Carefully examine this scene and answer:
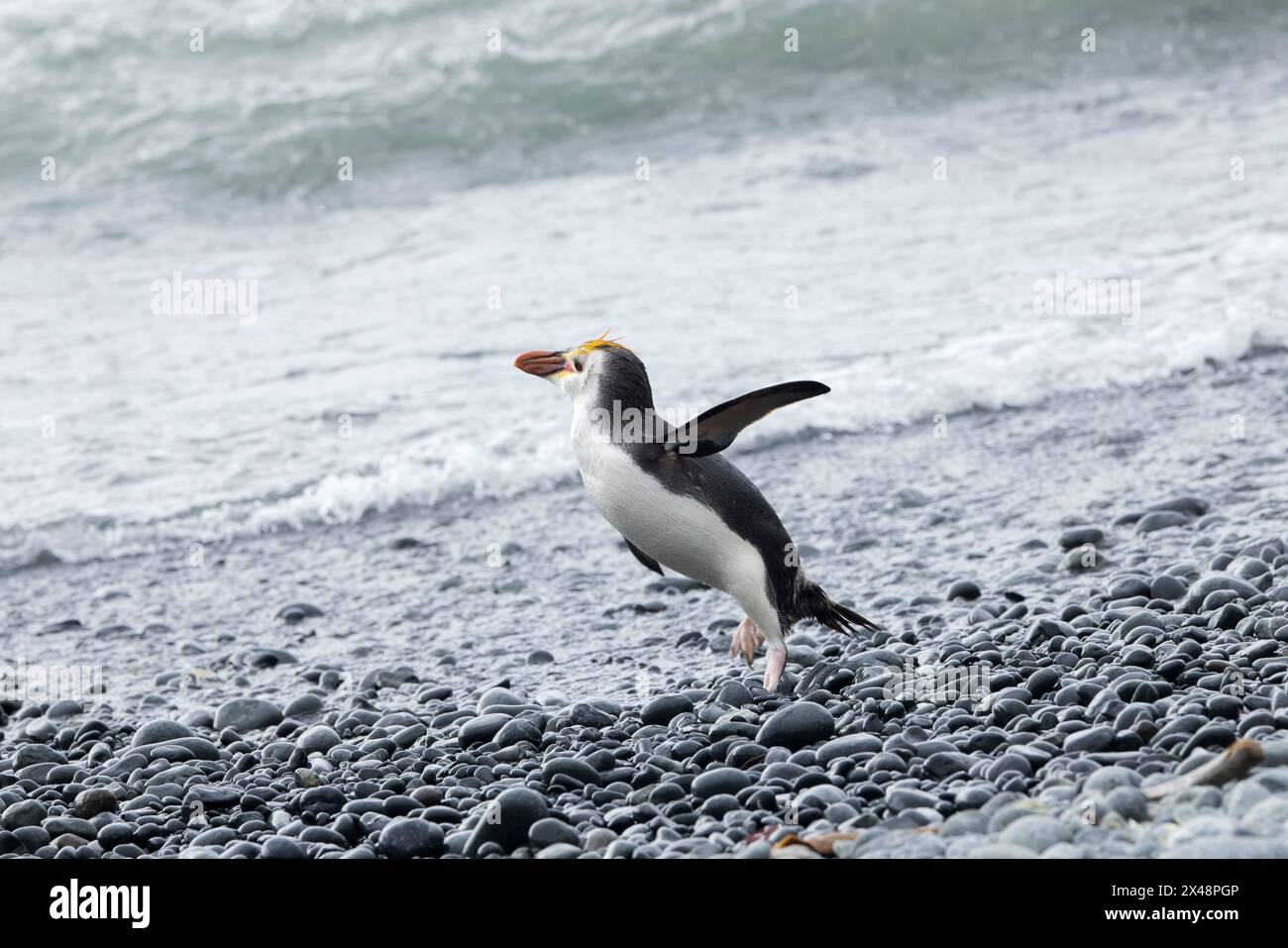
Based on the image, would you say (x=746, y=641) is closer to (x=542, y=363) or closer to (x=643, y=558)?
(x=643, y=558)

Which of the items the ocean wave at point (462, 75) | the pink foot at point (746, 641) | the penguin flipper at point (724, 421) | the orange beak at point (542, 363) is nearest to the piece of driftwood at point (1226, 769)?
the penguin flipper at point (724, 421)

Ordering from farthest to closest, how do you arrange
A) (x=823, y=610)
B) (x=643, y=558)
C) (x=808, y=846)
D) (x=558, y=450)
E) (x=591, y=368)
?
(x=558, y=450) → (x=643, y=558) → (x=823, y=610) → (x=591, y=368) → (x=808, y=846)

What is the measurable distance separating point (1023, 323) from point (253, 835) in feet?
19.2

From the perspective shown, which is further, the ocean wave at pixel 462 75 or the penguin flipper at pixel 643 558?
the ocean wave at pixel 462 75

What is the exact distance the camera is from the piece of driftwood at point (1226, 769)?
3.04m

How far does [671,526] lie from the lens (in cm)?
412

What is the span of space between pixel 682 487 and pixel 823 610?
0.66 m

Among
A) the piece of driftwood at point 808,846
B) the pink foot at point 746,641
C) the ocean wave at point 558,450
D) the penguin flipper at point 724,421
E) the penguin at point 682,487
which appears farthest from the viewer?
the ocean wave at point 558,450

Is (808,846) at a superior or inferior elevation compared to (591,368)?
inferior

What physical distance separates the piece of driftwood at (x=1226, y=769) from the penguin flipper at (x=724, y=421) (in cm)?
135

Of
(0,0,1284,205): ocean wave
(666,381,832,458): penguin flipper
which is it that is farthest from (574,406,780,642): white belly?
(0,0,1284,205): ocean wave

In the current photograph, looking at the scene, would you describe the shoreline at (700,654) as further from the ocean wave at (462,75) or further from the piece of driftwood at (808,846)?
the ocean wave at (462,75)

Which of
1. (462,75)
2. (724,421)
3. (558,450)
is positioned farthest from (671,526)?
(462,75)
